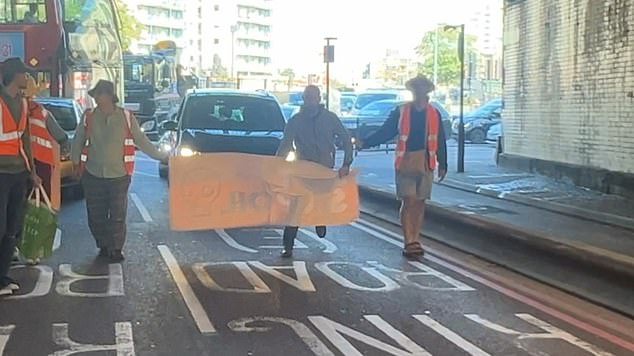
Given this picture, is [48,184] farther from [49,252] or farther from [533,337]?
[533,337]

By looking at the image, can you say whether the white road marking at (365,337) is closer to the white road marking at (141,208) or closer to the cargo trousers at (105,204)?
the cargo trousers at (105,204)

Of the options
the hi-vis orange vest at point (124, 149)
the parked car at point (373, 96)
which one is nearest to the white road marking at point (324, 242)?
the hi-vis orange vest at point (124, 149)

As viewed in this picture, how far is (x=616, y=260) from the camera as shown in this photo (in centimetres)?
852

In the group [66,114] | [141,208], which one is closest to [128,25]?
[66,114]


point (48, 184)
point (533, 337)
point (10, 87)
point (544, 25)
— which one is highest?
point (544, 25)

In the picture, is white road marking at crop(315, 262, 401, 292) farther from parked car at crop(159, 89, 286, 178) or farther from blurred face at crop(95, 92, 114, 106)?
parked car at crop(159, 89, 286, 178)

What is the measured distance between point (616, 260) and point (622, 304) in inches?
16.3

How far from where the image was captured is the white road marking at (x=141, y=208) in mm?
13969

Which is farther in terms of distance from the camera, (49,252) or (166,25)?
(166,25)

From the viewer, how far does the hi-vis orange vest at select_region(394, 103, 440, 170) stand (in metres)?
10.9

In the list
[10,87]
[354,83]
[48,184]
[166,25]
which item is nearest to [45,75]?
[48,184]

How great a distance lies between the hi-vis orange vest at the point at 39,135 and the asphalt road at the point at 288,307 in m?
1.10

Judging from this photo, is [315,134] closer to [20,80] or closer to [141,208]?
[20,80]

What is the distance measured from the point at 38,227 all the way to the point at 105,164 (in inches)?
46.0
